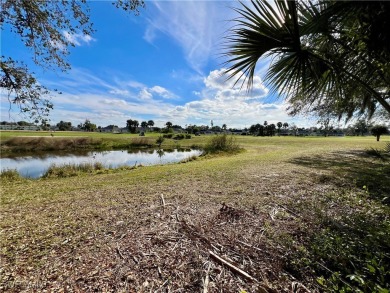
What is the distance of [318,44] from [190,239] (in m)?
3.28

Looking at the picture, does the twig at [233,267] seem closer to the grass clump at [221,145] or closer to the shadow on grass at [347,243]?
the shadow on grass at [347,243]

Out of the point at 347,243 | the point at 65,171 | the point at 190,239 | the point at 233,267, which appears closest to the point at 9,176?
the point at 65,171

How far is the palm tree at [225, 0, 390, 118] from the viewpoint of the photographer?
2.33 meters

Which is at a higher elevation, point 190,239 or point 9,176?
point 190,239

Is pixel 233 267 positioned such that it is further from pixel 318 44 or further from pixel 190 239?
pixel 318 44

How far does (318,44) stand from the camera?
308 centimetres

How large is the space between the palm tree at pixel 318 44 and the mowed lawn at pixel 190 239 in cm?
192

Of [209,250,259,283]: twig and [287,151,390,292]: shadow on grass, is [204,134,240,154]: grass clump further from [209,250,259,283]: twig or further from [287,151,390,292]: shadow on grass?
[209,250,259,283]: twig

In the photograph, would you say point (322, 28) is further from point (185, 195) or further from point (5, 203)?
point (5, 203)

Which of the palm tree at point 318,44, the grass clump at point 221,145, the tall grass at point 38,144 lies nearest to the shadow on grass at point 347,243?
the palm tree at point 318,44

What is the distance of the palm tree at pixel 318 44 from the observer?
7.66 ft

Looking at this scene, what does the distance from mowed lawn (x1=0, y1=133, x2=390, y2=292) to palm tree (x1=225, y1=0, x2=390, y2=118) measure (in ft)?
6.30

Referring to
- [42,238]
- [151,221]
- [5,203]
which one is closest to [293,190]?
[151,221]

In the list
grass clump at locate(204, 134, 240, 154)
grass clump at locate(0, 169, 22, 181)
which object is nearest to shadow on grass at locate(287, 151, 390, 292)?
grass clump at locate(0, 169, 22, 181)
